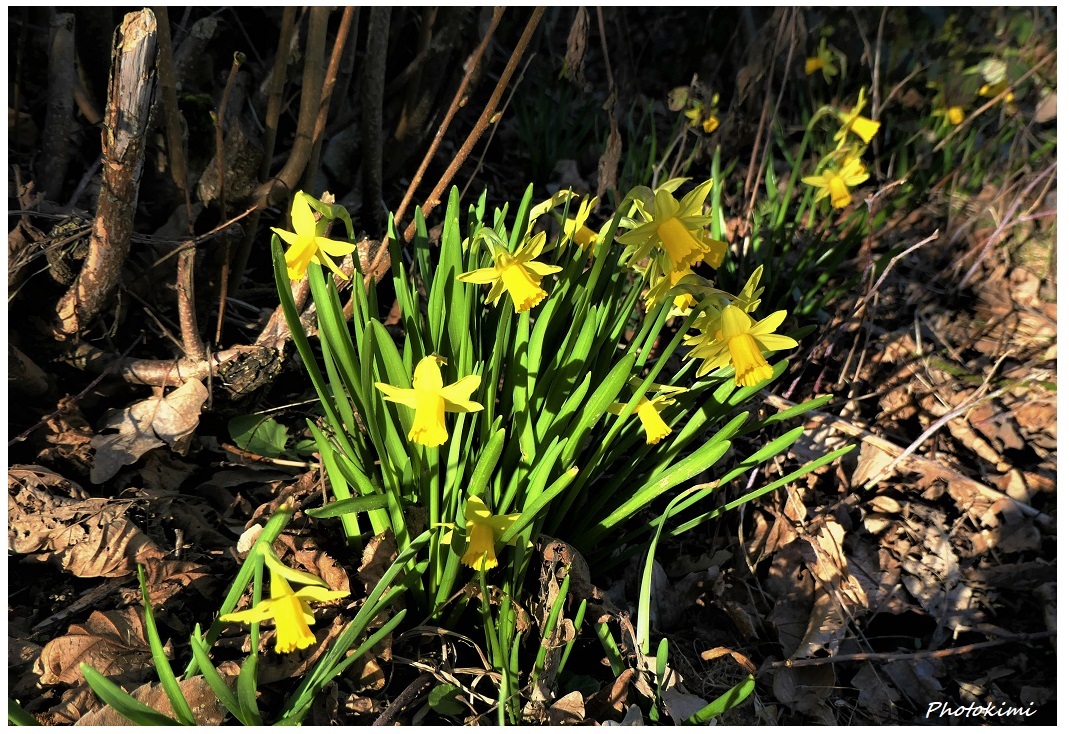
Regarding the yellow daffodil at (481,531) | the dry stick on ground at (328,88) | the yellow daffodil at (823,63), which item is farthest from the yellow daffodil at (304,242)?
the yellow daffodil at (823,63)

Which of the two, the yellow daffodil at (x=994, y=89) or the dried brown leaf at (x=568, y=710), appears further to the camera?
the yellow daffodil at (x=994, y=89)

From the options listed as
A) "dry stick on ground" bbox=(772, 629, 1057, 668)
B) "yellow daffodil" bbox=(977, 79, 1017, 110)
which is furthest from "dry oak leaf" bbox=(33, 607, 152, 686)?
"yellow daffodil" bbox=(977, 79, 1017, 110)

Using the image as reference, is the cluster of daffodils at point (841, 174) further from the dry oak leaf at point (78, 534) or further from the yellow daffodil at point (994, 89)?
the dry oak leaf at point (78, 534)

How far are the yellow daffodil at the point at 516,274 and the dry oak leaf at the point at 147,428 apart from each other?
0.99 m

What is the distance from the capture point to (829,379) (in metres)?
2.82

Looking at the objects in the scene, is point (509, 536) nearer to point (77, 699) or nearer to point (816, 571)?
point (77, 699)

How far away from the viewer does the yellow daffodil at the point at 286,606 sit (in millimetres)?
1233

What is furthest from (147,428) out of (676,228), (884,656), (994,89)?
(994,89)

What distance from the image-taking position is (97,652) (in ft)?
5.03

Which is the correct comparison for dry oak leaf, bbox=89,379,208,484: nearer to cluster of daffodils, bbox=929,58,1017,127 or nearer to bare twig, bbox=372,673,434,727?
bare twig, bbox=372,673,434,727

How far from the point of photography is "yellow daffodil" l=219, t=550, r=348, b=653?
1233 mm

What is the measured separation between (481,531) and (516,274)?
19.6 inches

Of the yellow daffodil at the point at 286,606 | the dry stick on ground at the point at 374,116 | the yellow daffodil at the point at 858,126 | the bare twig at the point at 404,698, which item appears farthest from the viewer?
the yellow daffodil at the point at 858,126

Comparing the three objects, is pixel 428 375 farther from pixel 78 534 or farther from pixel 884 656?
pixel 884 656
